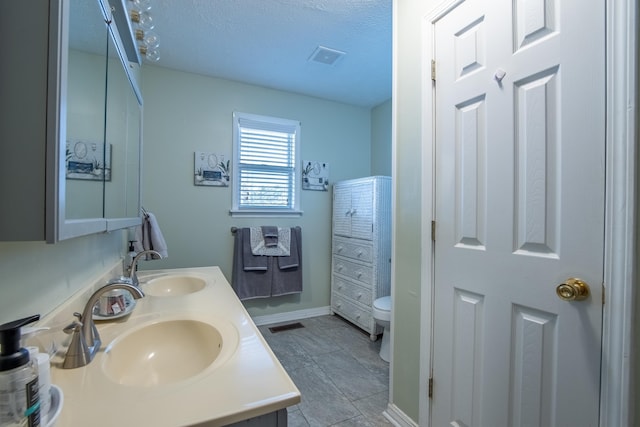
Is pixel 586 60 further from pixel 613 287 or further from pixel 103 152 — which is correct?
pixel 103 152

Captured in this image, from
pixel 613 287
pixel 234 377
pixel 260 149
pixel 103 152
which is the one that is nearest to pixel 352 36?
pixel 260 149

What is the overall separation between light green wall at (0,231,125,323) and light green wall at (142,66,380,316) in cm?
155

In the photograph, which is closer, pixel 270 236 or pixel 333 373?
pixel 333 373

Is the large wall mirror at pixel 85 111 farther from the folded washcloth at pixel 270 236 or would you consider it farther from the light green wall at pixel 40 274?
the folded washcloth at pixel 270 236

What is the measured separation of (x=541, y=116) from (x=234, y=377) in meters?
1.24

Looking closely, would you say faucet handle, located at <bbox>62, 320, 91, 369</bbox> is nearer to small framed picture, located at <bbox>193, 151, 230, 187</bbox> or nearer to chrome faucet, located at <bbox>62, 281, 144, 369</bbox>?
chrome faucet, located at <bbox>62, 281, 144, 369</bbox>

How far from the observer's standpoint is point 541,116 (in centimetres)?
95

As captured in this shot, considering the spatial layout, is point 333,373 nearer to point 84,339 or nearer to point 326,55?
point 84,339

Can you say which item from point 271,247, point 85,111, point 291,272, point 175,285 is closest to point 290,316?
point 291,272

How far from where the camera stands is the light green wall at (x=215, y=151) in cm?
255

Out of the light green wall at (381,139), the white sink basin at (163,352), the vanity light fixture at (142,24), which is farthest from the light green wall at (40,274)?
the light green wall at (381,139)

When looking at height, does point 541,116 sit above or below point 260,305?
above

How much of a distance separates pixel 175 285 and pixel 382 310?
4.97 ft

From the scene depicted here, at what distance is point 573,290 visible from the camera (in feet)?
2.78
